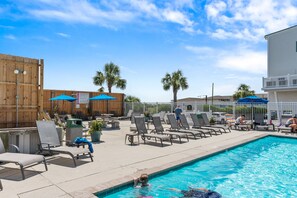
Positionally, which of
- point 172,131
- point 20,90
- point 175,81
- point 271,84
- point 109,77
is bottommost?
point 172,131

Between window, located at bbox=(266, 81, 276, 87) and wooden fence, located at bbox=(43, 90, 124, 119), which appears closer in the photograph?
wooden fence, located at bbox=(43, 90, 124, 119)

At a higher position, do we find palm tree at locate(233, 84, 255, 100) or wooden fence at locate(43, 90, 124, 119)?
palm tree at locate(233, 84, 255, 100)

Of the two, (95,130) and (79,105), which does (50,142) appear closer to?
(95,130)

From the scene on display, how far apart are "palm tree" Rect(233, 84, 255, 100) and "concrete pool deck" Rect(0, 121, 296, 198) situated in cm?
3517

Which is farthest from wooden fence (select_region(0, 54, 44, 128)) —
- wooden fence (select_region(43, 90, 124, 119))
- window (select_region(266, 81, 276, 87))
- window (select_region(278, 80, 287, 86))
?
window (select_region(266, 81, 276, 87))

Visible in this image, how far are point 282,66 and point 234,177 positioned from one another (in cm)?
2108

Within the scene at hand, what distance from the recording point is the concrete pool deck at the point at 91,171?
3.95 meters

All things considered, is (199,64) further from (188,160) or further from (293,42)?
(188,160)

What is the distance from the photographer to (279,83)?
2148 centimetres

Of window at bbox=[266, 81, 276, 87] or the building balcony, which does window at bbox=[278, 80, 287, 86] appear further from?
window at bbox=[266, 81, 276, 87]

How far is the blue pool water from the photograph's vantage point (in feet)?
15.7

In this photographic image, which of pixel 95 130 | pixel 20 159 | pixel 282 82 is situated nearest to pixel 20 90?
pixel 20 159

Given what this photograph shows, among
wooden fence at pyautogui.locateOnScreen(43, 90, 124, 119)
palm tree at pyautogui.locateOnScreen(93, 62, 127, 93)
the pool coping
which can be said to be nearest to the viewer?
the pool coping

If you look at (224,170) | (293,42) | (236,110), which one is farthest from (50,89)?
(293,42)
